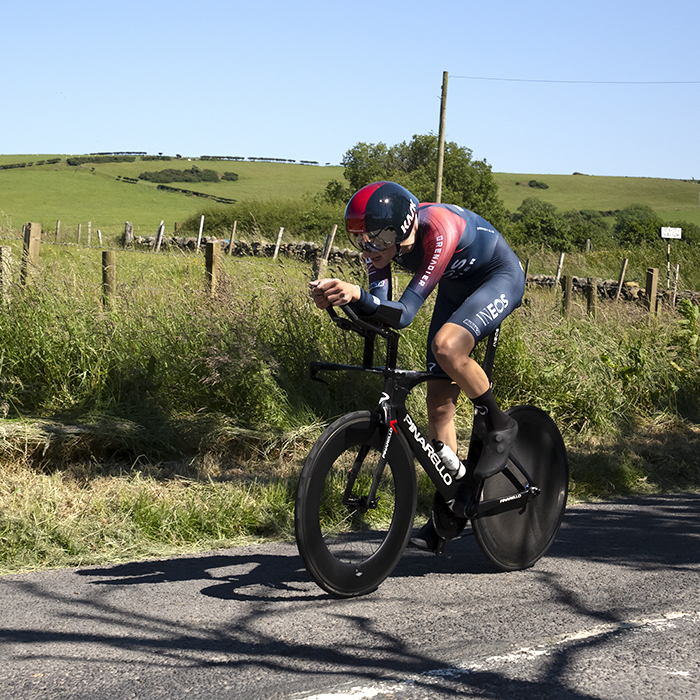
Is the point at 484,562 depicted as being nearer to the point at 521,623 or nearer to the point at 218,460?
Result: the point at 521,623

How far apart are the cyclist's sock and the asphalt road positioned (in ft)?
2.72

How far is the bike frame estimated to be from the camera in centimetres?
388

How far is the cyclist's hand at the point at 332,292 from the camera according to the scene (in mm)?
3504

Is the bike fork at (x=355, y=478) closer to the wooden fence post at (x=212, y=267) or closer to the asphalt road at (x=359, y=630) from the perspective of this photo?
the asphalt road at (x=359, y=630)

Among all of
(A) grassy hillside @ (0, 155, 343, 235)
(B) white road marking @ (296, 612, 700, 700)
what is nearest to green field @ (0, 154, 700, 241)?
(A) grassy hillside @ (0, 155, 343, 235)

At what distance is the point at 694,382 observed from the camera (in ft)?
31.3

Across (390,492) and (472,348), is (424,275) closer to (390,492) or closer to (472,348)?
(472,348)

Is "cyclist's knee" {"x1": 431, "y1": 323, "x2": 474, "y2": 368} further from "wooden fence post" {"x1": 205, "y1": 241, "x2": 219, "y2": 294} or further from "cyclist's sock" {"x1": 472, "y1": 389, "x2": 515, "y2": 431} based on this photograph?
"wooden fence post" {"x1": 205, "y1": 241, "x2": 219, "y2": 294}

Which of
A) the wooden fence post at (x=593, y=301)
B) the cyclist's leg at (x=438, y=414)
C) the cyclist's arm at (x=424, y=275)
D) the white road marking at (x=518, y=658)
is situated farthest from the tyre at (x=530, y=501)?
the wooden fence post at (x=593, y=301)

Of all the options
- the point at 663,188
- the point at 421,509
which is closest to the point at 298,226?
the point at 421,509

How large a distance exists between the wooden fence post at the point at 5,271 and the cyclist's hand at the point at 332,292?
4.88 m

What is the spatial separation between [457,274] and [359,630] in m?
1.92

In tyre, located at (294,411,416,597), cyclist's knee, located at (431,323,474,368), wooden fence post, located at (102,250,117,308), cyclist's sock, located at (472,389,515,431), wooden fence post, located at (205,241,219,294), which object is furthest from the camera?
wooden fence post, located at (205,241,219,294)

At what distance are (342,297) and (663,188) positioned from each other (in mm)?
138877
